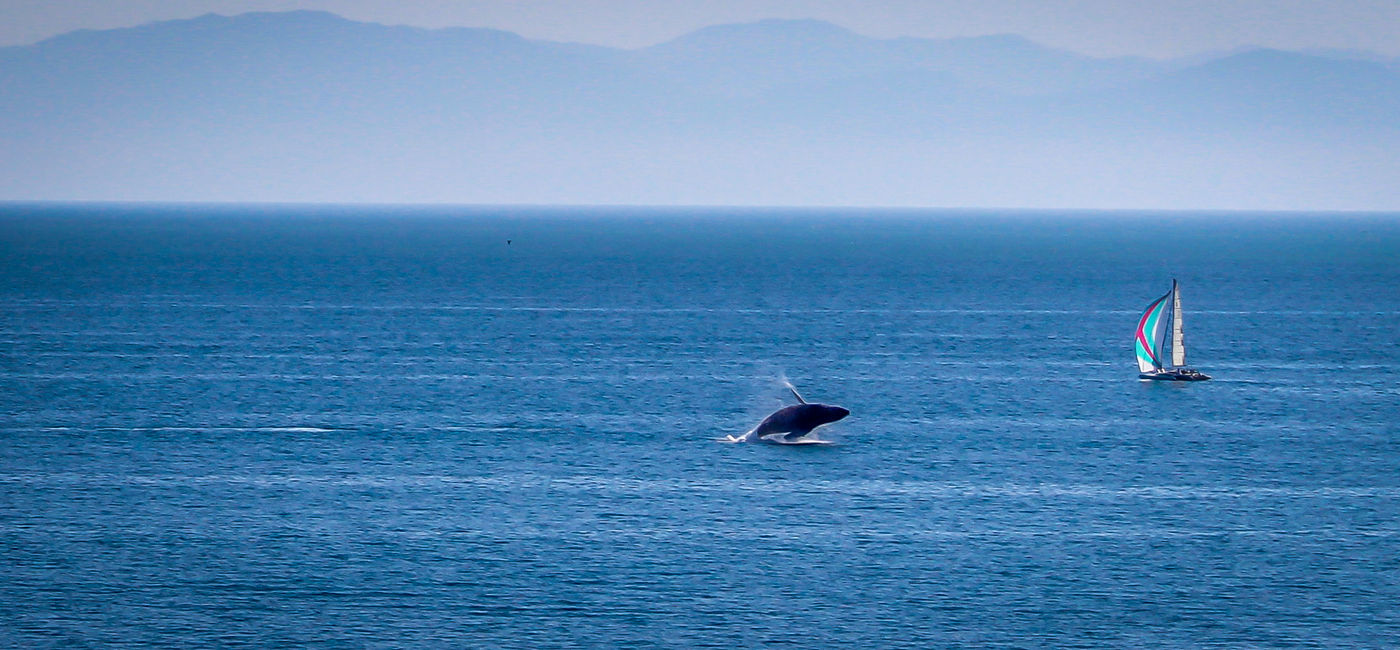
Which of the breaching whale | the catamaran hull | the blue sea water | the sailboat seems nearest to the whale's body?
the breaching whale

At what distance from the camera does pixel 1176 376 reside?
111188 millimetres

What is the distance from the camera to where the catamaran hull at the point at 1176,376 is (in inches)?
4358

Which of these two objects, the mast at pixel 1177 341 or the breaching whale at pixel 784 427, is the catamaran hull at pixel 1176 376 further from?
the breaching whale at pixel 784 427

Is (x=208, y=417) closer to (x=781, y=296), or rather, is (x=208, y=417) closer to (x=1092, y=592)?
(x=1092, y=592)

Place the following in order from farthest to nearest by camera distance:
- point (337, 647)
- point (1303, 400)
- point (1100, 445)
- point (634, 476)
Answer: point (1303, 400)
point (1100, 445)
point (634, 476)
point (337, 647)

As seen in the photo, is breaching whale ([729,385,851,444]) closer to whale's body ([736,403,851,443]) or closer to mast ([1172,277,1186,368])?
whale's body ([736,403,851,443])

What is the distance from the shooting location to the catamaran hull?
363ft

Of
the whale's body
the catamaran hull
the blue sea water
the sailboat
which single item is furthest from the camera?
the sailboat

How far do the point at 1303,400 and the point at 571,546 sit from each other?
A: 2224 inches

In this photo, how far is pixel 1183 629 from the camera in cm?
5506

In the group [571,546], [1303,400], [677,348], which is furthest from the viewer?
[677,348]

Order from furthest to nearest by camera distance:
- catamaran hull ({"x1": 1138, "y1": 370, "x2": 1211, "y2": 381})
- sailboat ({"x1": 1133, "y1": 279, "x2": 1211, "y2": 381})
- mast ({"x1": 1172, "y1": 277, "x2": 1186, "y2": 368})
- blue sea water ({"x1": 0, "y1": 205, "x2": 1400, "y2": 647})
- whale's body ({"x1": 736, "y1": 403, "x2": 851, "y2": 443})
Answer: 1. mast ({"x1": 1172, "y1": 277, "x2": 1186, "y2": 368})
2. sailboat ({"x1": 1133, "y1": 279, "x2": 1211, "y2": 381})
3. catamaran hull ({"x1": 1138, "y1": 370, "x2": 1211, "y2": 381})
4. whale's body ({"x1": 736, "y1": 403, "x2": 851, "y2": 443})
5. blue sea water ({"x1": 0, "y1": 205, "x2": 1400, "y2": 647})

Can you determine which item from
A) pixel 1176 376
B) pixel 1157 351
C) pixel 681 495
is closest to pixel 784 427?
pixel 681 495

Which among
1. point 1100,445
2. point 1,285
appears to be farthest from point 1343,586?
point 1,285
